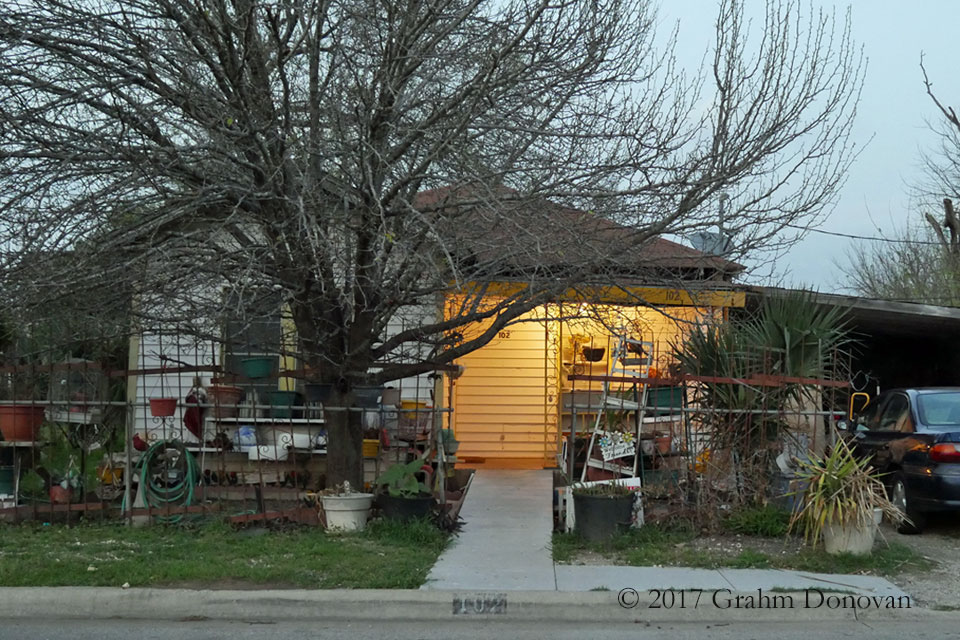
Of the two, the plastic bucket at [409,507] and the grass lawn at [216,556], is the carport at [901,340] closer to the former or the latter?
the plastic bucket at [409,507]

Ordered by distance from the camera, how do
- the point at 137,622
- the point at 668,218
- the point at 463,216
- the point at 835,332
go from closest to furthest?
the point at 137,622 < the point at 668,218 < the point at 463,216 < the point at 835,332

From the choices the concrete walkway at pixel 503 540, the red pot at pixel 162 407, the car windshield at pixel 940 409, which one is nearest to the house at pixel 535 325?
the red pot at pixel 162 407

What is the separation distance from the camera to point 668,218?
8.71 m

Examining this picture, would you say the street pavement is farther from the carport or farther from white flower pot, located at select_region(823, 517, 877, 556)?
the carport

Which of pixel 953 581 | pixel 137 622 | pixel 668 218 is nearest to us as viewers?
pixel 137 622

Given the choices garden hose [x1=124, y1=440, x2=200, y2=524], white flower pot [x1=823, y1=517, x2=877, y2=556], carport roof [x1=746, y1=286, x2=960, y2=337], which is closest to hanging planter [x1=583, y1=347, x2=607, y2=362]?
carport roof [x1=746, y1=286, x2=960, y2=337]

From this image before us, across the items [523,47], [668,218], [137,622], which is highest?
[523,47]

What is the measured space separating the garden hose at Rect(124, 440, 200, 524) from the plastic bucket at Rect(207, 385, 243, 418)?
68 cm

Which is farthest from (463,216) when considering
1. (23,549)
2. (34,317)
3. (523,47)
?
(23,549)

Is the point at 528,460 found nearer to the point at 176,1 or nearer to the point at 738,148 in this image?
the point at 738,148

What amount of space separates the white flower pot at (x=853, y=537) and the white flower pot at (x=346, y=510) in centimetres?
448

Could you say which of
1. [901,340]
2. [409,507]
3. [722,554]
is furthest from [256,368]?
[901,340]

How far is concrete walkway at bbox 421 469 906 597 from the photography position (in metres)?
7.62

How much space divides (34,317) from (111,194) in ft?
4.92
